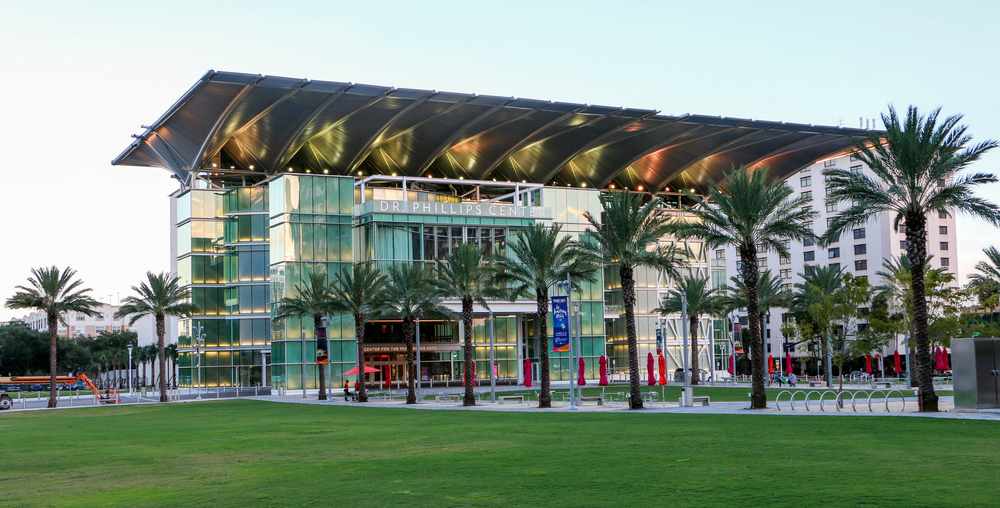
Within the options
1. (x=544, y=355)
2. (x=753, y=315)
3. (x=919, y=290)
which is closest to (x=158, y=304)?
(x=544, y=355)

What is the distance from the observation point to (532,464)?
17.7m

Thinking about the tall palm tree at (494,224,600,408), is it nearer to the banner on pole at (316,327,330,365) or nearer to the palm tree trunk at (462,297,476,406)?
the palm tree trunk at (462,297,476,406)

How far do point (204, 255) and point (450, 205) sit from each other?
23037 mm

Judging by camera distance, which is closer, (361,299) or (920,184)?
(920,184)

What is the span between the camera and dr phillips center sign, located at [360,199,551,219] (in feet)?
231

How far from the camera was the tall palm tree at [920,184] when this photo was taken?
104 feet

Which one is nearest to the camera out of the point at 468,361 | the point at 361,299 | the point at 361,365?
the point at 468,361

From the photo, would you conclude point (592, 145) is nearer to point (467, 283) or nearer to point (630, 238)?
point (467, 283)

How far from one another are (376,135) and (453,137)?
657cm

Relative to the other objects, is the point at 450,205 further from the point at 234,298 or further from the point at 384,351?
the point at 234,298

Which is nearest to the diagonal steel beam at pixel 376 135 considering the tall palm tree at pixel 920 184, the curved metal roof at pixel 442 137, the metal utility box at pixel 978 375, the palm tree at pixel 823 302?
the curved metal roof at pixel 442 137

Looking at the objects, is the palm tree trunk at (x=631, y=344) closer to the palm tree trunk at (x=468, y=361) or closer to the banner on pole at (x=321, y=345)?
the palm tree trunk at (x=468, y=361)

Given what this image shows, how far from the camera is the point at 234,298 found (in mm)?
79438

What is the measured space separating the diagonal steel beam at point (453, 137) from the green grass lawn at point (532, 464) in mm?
43334
